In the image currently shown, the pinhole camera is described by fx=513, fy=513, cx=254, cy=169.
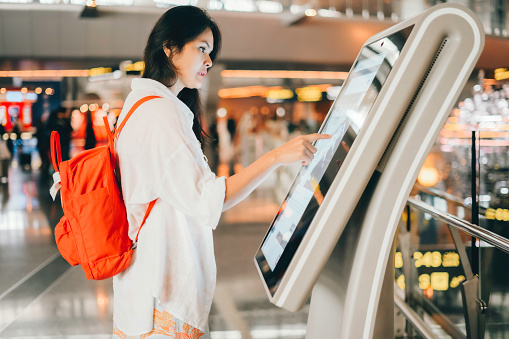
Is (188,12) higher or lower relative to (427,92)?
higher

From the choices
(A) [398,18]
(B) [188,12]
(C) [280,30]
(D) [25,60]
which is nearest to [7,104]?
(D) [25,60]

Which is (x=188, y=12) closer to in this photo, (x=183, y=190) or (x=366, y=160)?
(x=183, y=190)

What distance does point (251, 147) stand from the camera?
14.7m

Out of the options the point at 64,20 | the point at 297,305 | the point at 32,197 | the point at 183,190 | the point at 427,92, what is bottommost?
the point at 32,197

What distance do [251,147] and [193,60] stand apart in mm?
13196

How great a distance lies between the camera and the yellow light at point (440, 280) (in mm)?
3678

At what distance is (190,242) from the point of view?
1.44m

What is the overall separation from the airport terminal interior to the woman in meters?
0.49

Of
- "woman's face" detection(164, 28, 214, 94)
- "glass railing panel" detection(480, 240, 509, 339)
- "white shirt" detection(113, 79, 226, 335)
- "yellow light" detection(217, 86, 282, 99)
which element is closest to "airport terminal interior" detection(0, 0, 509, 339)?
"glass railing panel" detection(480, 240, 509, 339)

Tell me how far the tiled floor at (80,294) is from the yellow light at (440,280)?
967 mm

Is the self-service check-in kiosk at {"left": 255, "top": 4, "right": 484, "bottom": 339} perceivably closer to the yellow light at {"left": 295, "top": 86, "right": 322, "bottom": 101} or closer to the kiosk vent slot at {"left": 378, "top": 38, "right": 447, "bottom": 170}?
the kiosk vent slot at {"left": 378, "top": 38, "right": 447, "bottom": 170}

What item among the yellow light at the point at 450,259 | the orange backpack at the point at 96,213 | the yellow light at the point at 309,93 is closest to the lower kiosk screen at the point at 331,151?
the orange backpack at the point at 96,213

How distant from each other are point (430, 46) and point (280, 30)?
16.4 meters

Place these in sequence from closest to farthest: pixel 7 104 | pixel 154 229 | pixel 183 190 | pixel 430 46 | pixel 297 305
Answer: pixel 430 46 → pixel 297 305 → pixel 183 190 → pixel 154 229 → pixel 7 104
